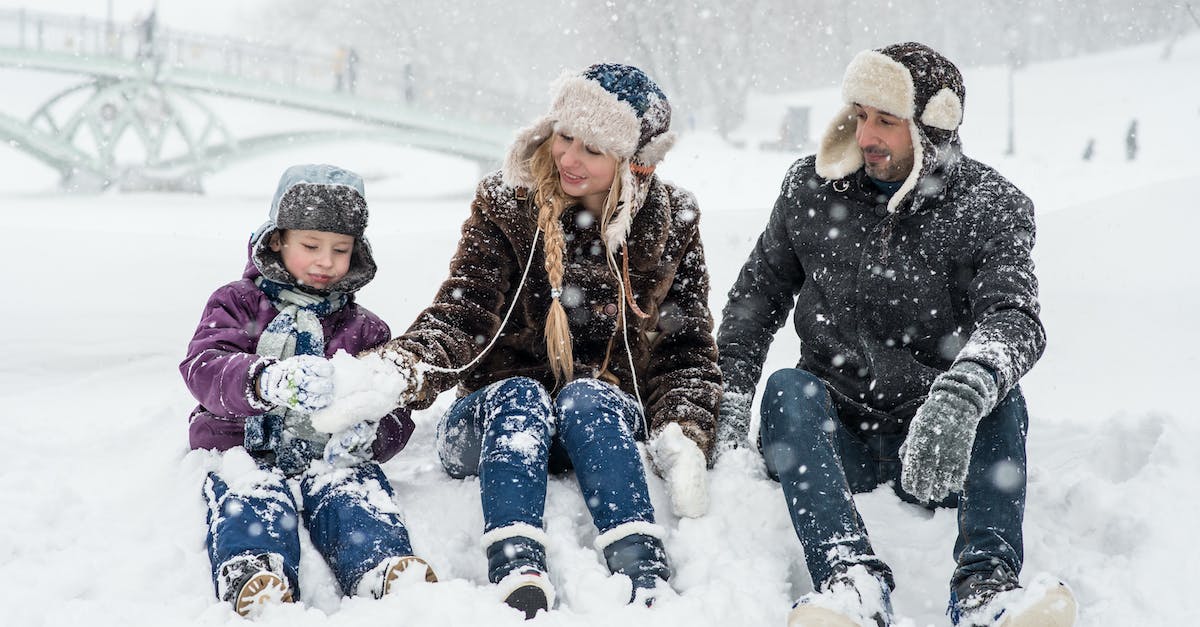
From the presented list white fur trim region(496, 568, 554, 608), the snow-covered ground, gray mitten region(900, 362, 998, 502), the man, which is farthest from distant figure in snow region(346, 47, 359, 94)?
gray mitten region(900, 362, 998, 502)

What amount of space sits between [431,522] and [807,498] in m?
1.06

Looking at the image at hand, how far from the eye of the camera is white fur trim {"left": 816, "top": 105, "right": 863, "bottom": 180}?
→ 111 inches

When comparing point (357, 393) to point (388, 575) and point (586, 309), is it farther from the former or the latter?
point (586, 309)

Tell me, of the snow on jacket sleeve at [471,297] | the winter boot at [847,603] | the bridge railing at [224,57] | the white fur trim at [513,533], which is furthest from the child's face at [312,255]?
the bridge railing at [224,57]

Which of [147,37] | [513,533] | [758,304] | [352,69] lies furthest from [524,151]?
[352,69]

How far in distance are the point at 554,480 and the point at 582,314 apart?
0.52 m

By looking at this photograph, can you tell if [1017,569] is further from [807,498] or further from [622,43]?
[622,43]

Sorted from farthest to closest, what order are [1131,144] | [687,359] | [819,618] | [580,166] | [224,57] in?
[1131,144]
[224,57]
[687,359]
[580,166]
[819,618]

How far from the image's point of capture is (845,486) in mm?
2273

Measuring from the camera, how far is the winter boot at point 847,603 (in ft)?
6.43

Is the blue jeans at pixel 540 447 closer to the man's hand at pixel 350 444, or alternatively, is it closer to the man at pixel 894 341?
the man's hand at pixel 350 444

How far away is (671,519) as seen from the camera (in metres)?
2.59

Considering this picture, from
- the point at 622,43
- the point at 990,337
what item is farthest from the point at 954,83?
the point at 622,43

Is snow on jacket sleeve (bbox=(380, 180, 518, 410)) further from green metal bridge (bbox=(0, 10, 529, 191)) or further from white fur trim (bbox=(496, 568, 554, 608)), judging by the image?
green metal bridge (bbox=(0, 10, 529, 191))
